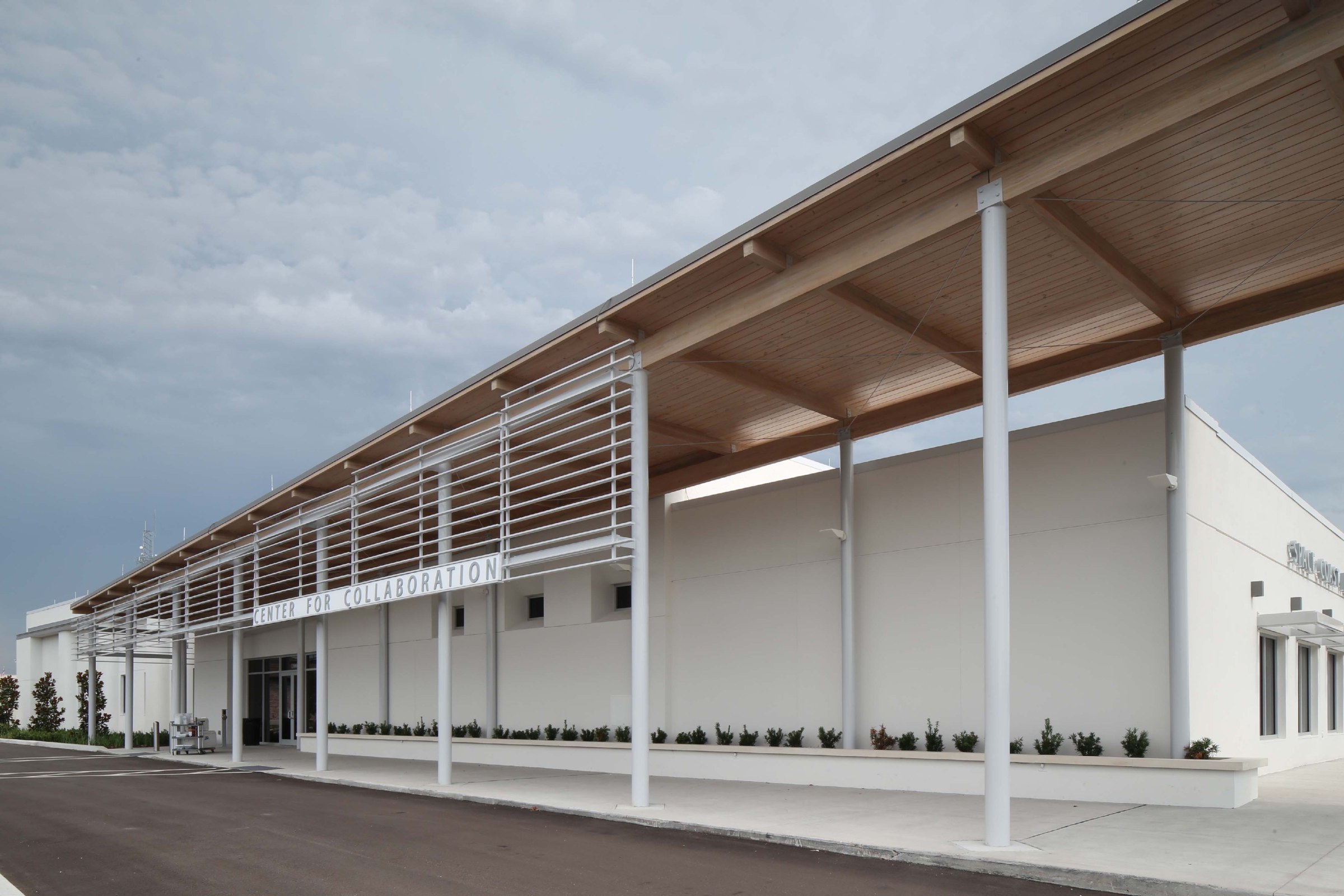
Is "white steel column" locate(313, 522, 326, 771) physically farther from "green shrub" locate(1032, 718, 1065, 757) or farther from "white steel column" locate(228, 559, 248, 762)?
"green shrub" locate(1032, 718, 1065, 757)

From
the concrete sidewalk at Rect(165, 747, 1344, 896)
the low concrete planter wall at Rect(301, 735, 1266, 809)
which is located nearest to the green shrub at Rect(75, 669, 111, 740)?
the low concrete planter wall at Rect(301, 735, 1266, 809)

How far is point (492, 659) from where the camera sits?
934 inches

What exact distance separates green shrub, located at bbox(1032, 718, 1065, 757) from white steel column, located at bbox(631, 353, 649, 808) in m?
5.25

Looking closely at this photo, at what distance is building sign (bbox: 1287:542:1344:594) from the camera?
17844 mm

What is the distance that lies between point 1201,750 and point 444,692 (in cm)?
1110

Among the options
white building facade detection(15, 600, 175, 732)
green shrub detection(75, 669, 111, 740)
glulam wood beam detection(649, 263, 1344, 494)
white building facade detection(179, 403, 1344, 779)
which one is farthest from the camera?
white building facade detection(15, 600, 175, 732)

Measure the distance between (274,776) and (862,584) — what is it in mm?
12138

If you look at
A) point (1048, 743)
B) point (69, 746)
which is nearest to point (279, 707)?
point (69, 746)

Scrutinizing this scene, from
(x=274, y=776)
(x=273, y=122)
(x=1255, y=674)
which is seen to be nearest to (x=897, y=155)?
(x=1255, y=674)

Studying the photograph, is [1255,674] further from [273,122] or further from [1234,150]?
[273,122]

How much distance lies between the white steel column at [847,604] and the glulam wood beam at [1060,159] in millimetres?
4967

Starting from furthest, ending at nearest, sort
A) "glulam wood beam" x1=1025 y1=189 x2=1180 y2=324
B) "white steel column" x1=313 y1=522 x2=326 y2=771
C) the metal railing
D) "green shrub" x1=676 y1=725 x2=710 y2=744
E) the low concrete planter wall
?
"white steel column" x1=313 y1=522 x2=326 y2=771 → "green shrub" x1=676 y1=725 x2=710 y2=744 → the metal railing → the low concrete planter wall → "glulam wood beam" x1=1025 y1=189 x2=1180 y2=324

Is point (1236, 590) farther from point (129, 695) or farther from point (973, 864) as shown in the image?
point (129, 695)

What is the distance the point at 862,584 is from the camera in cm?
1673
